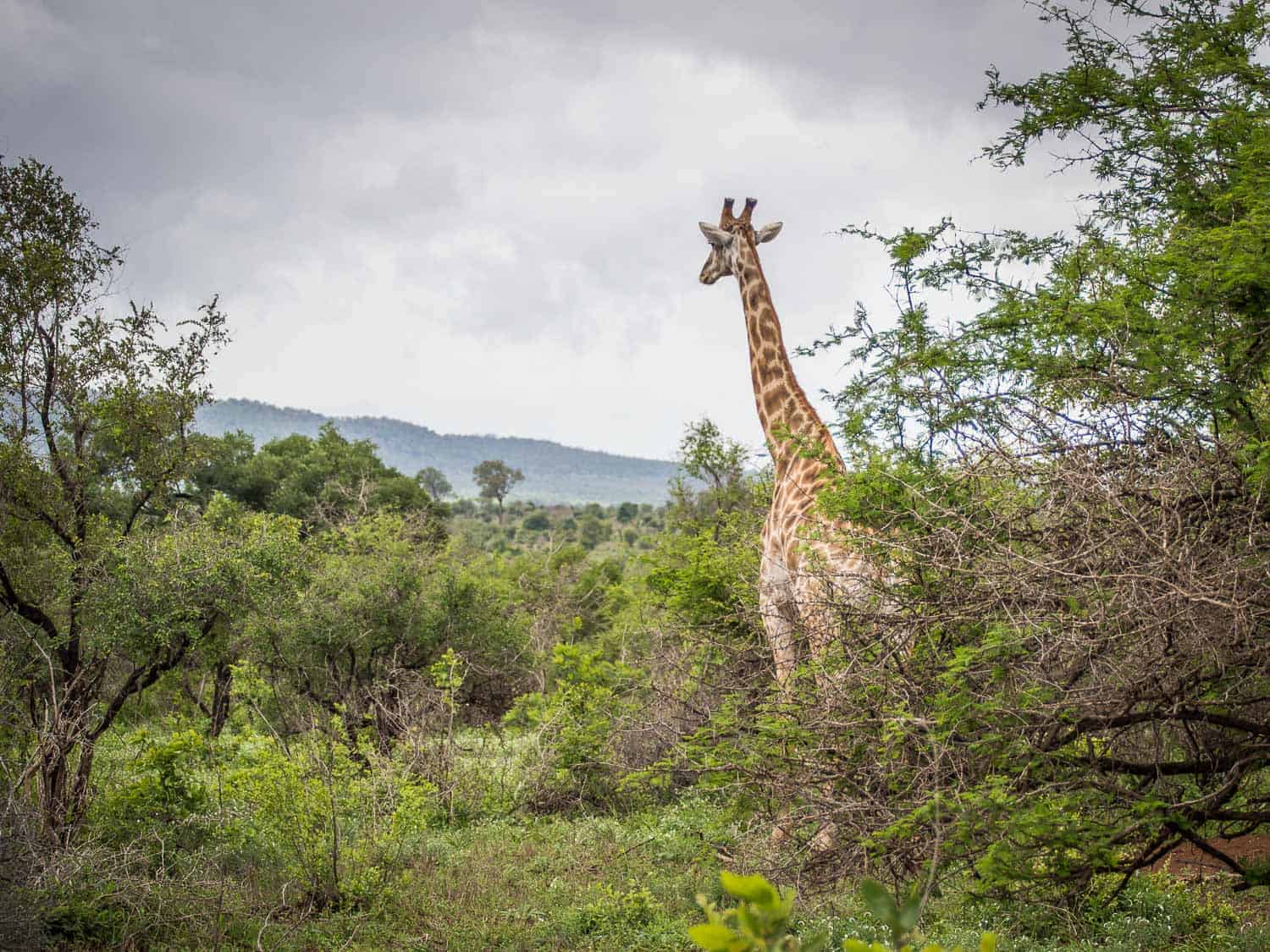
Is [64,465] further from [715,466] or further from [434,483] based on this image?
[434,483]

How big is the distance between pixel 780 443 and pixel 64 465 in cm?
561

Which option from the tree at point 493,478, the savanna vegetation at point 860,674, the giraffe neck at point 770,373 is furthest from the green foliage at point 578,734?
the tree at point 493,478

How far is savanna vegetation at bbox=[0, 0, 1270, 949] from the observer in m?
3.66

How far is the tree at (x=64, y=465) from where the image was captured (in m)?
6.91

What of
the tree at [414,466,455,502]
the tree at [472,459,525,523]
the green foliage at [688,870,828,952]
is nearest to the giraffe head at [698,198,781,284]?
the green foliage at [688,870,828,952]

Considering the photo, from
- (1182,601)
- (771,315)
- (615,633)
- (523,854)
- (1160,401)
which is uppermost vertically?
(771,315)

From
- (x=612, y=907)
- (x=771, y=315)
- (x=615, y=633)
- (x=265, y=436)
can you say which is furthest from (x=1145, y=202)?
(x=265, y=436)

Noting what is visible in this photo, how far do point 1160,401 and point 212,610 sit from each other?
6.84 metres

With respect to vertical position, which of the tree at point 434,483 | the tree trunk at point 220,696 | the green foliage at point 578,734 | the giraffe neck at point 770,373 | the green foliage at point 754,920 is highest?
the giraffe neck at point 770,373

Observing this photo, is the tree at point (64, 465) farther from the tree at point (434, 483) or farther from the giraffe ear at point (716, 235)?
the tree at point (434, 483)

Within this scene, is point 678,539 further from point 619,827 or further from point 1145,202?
point 1145,202

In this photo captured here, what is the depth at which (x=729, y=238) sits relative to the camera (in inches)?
364

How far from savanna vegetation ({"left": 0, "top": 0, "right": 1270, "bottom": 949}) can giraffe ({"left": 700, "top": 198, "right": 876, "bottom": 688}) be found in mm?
404

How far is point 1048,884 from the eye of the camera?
12.9ft
